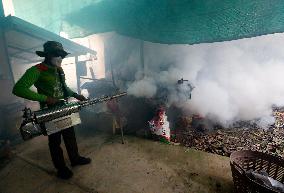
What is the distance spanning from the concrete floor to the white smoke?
2.33 meters

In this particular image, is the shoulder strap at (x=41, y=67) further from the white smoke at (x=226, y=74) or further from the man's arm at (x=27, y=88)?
the white smoke at (x=226, y=74)

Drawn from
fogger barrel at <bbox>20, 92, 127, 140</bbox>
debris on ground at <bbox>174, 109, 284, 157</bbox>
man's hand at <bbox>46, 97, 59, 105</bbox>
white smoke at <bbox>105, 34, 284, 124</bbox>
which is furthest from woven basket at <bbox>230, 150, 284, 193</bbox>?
man's hand at <bbox>46, 97, 59, 105</bbox>

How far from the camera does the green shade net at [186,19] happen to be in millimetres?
A: 4013

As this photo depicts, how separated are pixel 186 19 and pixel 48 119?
12.3ft

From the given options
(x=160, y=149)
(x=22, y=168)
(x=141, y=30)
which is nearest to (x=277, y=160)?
(x=160, y=149)

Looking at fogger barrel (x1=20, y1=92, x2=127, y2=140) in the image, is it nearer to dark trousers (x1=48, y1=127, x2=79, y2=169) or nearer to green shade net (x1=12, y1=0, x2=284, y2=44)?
dark trousers (x1=48, y1=127, x2=79, y2=169)

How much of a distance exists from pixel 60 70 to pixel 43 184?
8.28 ft

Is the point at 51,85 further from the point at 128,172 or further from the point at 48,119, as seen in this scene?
the point at 128,172

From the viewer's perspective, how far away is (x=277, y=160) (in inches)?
150

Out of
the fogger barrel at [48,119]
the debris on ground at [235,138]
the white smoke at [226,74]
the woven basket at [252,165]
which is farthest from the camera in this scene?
the white smoke at [226,74]

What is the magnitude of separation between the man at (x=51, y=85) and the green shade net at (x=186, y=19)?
2.51 m

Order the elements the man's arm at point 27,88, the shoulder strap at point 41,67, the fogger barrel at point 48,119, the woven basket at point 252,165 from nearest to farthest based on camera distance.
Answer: the woven basket at point 252,165
the fogger barrel at point 48,119
the man's arm at point 27,88
the shoulder strap at point 41,67

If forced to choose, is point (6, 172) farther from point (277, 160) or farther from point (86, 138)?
point (277, 160)

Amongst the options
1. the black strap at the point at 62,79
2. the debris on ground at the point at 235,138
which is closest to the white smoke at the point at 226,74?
the debris on ground at the point at 235,138
